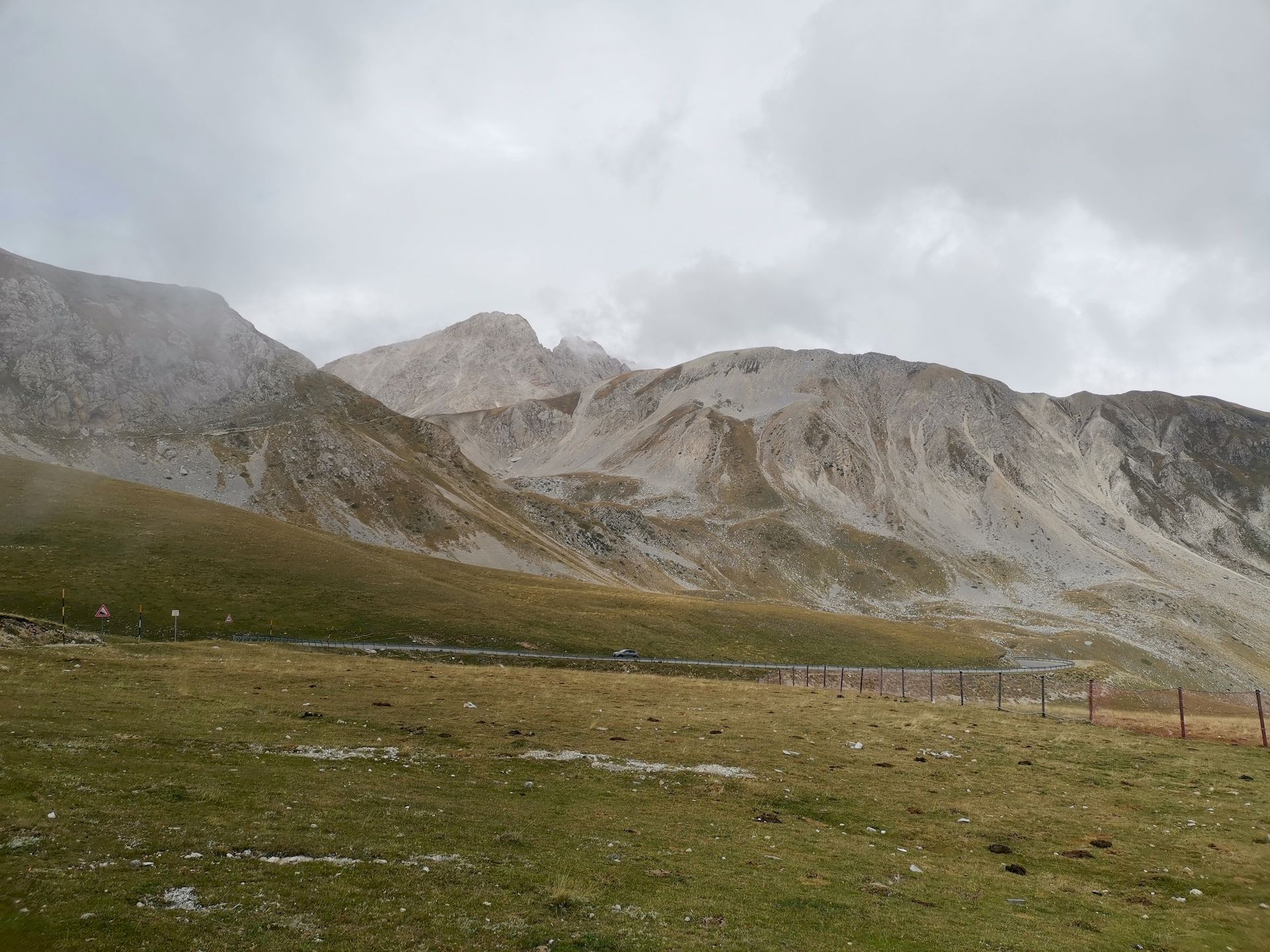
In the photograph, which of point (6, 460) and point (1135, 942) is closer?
point (1135, 942)

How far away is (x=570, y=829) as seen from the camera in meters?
18.2

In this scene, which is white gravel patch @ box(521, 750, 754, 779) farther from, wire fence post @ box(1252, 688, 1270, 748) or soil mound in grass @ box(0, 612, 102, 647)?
soil mound in grass @ box(0, 612, 102, 647)

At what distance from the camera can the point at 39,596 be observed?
2256 inches

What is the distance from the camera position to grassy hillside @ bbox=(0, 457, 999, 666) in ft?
205

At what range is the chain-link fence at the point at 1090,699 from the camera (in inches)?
1492

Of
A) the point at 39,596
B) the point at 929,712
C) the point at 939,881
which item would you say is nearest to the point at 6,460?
the point at 39,596

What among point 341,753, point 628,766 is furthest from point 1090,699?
point 341,753

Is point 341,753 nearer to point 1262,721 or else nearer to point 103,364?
point 1262,721

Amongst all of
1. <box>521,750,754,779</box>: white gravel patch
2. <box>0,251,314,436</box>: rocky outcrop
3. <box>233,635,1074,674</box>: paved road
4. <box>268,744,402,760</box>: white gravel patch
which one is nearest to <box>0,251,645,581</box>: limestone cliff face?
<box>0,251,314,436</box>: rocky outcrop

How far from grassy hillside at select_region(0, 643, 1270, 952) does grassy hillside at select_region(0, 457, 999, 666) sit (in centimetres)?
2878

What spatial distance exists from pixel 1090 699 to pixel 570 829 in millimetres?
35741

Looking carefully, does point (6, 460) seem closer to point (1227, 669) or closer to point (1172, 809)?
point (1172, 809)

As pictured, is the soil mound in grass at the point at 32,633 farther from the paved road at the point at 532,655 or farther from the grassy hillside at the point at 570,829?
the paved road at the point at 532,655

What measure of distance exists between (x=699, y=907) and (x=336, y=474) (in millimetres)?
170045
